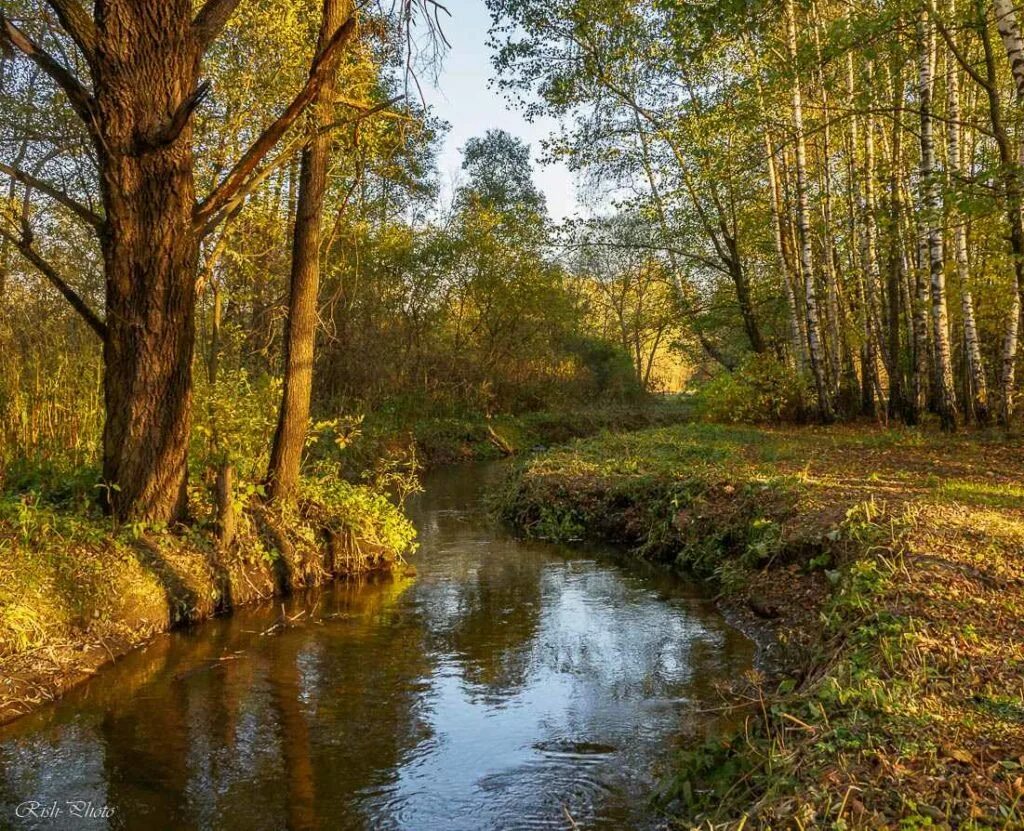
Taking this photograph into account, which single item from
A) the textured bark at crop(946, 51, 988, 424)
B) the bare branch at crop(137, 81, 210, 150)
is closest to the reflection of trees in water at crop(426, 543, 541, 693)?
the bare branch at crop(137, 81, 210, 150)

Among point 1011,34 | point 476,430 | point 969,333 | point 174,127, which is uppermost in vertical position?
point 1011,34

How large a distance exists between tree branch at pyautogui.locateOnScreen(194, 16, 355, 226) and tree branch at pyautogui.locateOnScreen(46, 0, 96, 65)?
5.07 ft

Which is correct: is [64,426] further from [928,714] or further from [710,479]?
[928,714]

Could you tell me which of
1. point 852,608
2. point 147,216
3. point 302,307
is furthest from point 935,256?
point 147,216

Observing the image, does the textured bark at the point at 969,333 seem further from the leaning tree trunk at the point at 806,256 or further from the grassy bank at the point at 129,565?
the grassy bank at the point at 129,565

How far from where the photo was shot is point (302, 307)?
9898 mm

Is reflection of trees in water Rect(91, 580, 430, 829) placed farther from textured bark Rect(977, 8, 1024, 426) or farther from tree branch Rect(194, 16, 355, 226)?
textured bark Rect(977, 8, 1024, 426)

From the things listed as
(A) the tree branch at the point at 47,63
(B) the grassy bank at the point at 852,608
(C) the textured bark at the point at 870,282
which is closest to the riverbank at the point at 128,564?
(A) the tree branch at the point at 47,63

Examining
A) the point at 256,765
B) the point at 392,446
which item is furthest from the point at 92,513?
the point at 392,446

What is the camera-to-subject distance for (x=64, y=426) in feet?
30.5

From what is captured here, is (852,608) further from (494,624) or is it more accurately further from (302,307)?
(302,307)

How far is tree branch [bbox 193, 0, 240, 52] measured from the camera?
7.85 m

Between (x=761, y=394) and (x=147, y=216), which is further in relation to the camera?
(x=761, y=394)

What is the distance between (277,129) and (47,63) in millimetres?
1842
